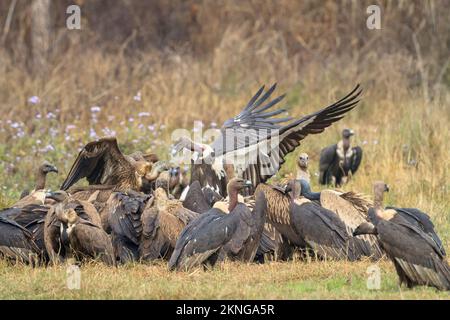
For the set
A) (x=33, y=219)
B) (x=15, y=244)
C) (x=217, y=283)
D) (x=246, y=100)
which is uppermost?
(x=246, y=100)

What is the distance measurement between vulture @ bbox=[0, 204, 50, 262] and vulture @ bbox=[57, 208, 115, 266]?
1.30ft

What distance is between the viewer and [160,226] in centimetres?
765

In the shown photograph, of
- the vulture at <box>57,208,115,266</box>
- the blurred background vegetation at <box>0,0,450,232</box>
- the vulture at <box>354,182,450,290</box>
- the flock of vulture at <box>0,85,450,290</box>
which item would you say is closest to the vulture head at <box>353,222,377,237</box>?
the flock of vulture at <box>0,85,450,290</box>

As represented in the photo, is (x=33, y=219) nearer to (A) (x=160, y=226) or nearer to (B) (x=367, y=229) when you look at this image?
(A) (x=160, y=226)

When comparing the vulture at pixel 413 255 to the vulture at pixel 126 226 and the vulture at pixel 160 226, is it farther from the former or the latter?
the vulture at pixel 126 226

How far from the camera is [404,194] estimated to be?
1012 centimetres

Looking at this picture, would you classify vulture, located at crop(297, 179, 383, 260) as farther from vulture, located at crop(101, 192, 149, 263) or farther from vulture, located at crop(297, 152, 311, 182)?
vulture, located at crop(101, 192, 149, 263)

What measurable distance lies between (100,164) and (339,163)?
3.31 meters

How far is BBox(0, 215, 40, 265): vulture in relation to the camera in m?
7.31

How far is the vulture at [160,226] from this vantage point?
7.58m

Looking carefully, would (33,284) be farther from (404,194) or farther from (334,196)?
(404,194)

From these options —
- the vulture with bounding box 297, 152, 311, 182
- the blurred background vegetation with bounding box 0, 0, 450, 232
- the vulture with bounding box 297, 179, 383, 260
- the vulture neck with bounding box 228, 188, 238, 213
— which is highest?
the blurred background vegetation with bounding box 0, 0, 450, 232

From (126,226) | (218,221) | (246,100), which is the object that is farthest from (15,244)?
(246,100)
